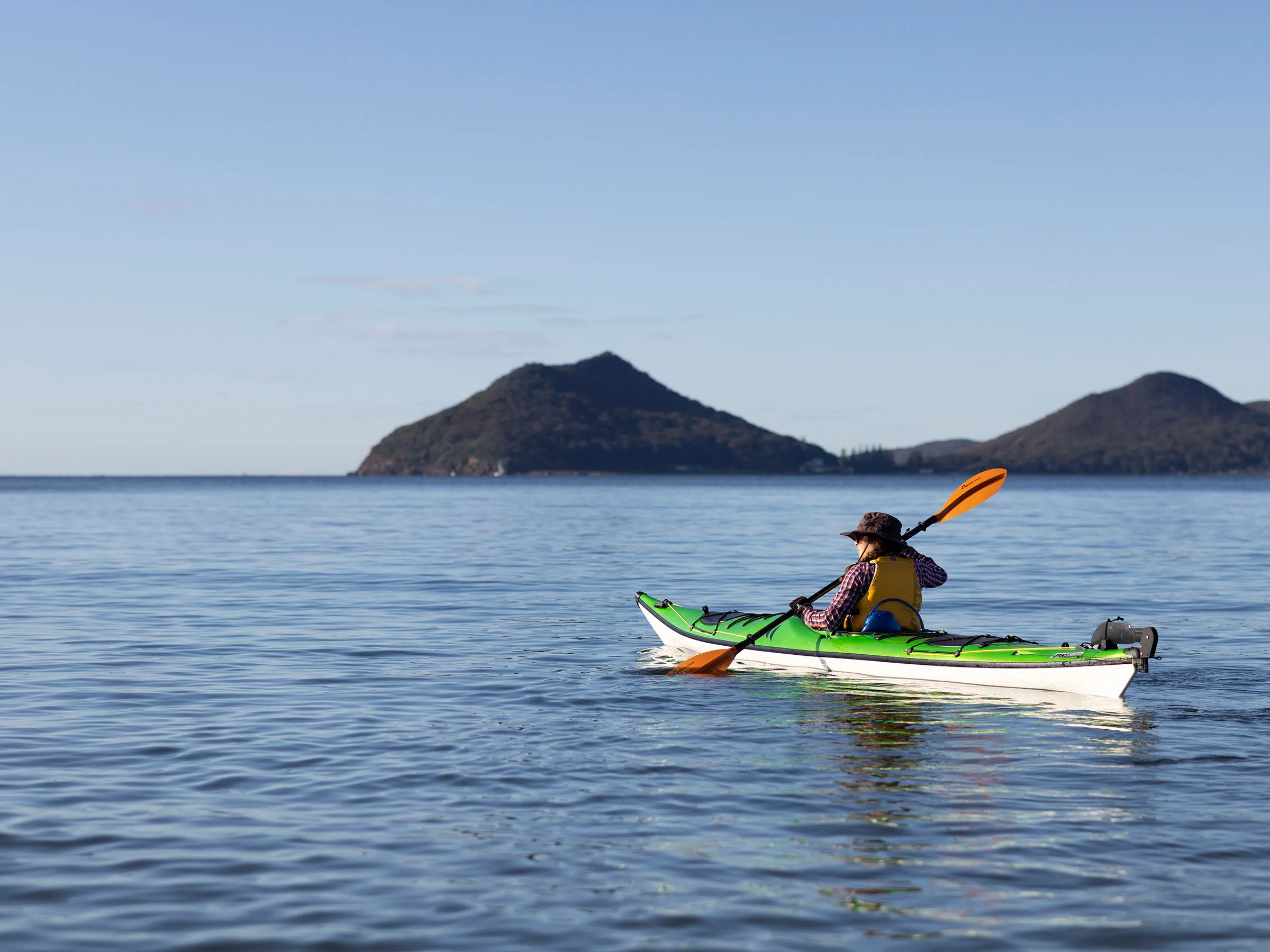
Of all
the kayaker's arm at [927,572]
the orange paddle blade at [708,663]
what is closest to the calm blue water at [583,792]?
the orange paddle blade at [708,663]

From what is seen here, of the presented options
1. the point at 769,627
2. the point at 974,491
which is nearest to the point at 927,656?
the point at 769,627

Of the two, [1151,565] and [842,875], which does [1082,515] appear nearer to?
[1151,565]

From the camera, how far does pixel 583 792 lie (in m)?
8.05

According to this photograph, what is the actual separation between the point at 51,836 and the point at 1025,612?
16545mm

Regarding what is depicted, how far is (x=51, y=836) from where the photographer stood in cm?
702

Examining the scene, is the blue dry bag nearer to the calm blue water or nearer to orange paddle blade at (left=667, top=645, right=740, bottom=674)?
the calm blue water

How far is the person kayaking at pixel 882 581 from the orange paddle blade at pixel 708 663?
1.20m

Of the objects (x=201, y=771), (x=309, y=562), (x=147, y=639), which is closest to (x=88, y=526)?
(x=309, y=562)

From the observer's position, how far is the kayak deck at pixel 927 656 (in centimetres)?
1111

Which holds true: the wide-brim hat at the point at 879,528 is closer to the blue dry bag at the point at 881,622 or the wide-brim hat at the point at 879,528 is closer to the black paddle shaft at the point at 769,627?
the blue dry bag at the point at 881,622

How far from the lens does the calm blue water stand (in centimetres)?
576

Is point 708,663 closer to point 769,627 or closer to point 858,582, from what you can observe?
point 769,627

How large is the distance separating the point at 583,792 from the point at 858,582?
5473 millimetres

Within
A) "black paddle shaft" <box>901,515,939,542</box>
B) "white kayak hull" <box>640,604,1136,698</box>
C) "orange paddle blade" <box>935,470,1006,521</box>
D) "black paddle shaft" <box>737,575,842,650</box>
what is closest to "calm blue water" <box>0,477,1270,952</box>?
"white kayak hull" <box>640,604,1136,698</box>
